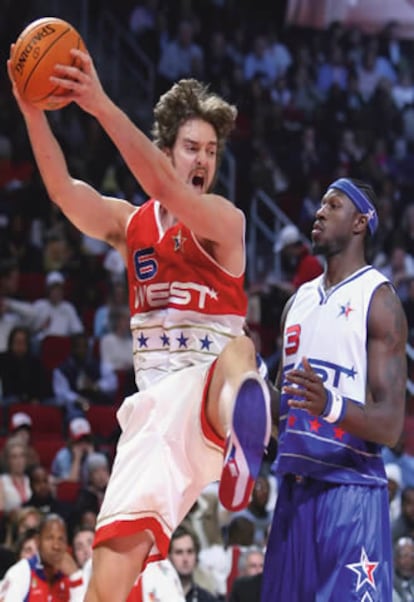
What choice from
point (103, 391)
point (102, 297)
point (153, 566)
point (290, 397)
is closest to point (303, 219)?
point (102, 297)

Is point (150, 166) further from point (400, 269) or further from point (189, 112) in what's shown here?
point (400, 269)

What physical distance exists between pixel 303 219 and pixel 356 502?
462 inches

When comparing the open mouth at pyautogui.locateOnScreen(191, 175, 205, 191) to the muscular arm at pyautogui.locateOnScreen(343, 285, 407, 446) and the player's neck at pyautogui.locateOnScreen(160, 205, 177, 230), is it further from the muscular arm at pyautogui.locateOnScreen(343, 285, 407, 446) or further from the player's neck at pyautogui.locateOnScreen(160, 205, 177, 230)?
the muscular arm at pyautogui.locateOnScreen(343, 285, 407, 446)

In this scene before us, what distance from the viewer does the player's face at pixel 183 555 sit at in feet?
31.3

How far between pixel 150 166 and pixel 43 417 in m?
7.95

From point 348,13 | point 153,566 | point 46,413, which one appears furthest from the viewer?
point 348,13

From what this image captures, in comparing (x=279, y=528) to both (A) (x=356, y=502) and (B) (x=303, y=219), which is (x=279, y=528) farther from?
(B) (x=303, y=219)

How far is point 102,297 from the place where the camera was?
14.7 m

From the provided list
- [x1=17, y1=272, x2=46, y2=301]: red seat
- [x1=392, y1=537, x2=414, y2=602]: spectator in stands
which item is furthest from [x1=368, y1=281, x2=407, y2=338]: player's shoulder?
[x1=17, y1=272, x2=46, y2=301]: red seat

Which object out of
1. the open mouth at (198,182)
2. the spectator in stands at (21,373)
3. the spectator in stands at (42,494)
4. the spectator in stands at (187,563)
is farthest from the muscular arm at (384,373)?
the spectator in stands at (21,373)

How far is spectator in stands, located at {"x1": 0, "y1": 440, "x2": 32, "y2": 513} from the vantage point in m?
10.8

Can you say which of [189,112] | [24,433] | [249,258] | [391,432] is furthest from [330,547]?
[249,258]

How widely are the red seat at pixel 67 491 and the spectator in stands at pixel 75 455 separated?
150 millimetres

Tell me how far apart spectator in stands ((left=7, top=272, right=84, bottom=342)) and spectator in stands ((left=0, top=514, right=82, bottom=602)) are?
4.84 m
